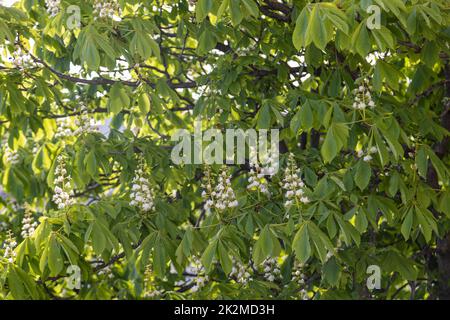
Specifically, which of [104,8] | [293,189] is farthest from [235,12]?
[293,189]

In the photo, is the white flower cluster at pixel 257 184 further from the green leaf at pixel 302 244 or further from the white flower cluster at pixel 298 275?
the white flower cluster at pixel 298 275

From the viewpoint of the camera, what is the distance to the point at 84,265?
3.52 meters

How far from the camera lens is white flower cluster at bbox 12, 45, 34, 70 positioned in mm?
3498

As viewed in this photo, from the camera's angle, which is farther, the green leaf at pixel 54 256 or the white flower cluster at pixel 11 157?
the white flower cluster at pixel 11 157

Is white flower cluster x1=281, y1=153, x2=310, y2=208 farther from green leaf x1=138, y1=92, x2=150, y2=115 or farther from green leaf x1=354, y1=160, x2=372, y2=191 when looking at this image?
green leaf x1=138, y1=92, x2=150, y2=115

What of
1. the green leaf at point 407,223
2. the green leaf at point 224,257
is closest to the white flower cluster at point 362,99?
the green leaf at point 407,223

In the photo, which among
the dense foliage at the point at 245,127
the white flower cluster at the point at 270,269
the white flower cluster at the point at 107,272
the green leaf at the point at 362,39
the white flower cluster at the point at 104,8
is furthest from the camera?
the white flower cluster at the point at 107,272

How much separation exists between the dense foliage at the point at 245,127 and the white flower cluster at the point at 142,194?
0.01 metres

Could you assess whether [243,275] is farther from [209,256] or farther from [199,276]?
[209,256]

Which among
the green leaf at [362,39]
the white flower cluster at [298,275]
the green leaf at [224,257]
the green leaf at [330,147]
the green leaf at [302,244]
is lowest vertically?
the white flower cluster at [298,275]

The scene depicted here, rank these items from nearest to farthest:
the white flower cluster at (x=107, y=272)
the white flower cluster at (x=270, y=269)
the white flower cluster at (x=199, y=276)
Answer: the white flower cluster at (x=199, y=276)
the white flower cluster at (x=270, y=269)
the white flower cluster at (x=107, y=272)

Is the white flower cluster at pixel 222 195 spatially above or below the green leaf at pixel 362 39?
below

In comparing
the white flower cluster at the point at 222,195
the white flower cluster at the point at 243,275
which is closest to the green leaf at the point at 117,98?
the white flower cluster at the point at 222,195

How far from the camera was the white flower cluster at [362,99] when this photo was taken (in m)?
3.00
